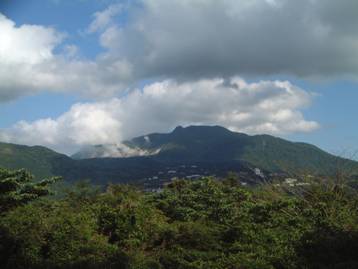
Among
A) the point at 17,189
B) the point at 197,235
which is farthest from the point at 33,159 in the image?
the point at 197,235

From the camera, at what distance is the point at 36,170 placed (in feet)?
Answer: 500

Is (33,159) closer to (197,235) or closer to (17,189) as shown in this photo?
(17,189)

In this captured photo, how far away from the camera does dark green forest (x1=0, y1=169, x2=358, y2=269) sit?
1098 cm

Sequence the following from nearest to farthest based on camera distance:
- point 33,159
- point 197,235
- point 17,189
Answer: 1. point 197,235
2. point 17,189
3. point 33,159

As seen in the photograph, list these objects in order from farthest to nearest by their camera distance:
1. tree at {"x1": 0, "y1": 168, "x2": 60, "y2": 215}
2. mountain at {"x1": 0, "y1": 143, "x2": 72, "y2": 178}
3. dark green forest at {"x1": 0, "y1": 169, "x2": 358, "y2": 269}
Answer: mountain at {"x1": 0, "y1": 143, "x2": 72, "y2": 178} → tree at {"x1": 0, "y1": 168, "x2": 60, "y2": 215} → dark green forest at {"x1": 0, "y1": 169, "x2": 358, "y2": 269}

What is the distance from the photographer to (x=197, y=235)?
14.4 meters

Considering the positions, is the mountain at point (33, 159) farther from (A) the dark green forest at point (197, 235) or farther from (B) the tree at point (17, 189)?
(A) the dark green forest at point (197, 235)

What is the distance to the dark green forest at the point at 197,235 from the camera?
11.0 metres

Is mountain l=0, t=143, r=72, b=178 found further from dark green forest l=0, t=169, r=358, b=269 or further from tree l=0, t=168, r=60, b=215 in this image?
dark green forest l=0, t=169, r=358, b=269

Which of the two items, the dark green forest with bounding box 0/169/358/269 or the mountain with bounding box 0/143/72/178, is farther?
the mountain with bounding box 0/143/72/178

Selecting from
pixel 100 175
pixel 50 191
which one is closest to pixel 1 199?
pixel 50 191

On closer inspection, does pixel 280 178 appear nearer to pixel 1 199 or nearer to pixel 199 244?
pixel 199 244

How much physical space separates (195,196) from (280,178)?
4.80 metres

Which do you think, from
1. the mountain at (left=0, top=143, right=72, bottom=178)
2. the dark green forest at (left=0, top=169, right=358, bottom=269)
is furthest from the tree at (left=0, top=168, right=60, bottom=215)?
the mountain at (left=0, top=143, right=72, bottom=178)
